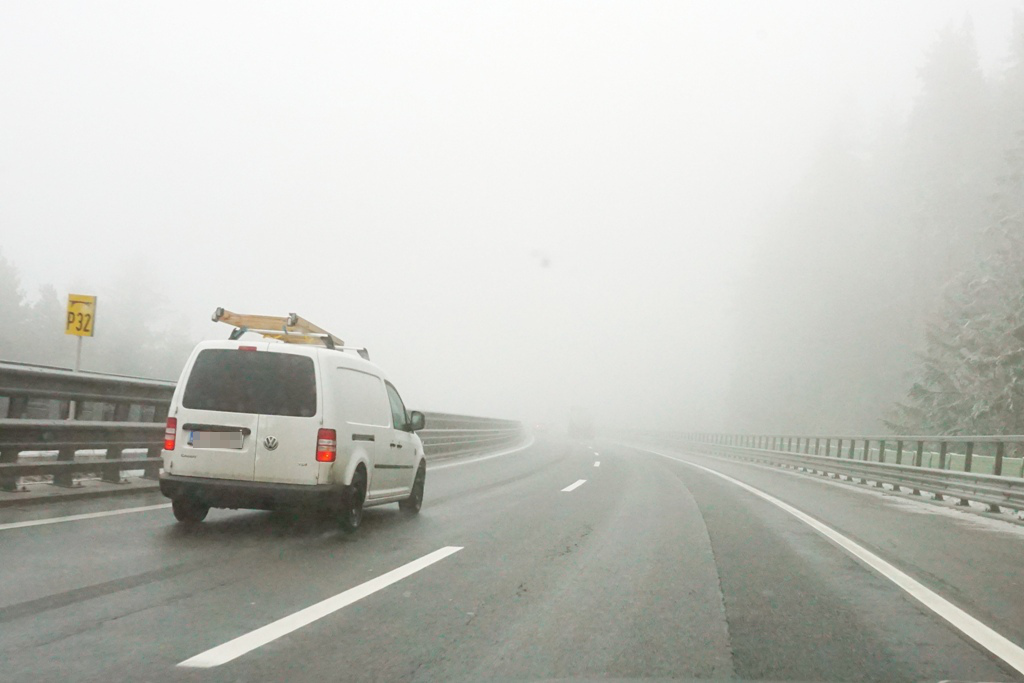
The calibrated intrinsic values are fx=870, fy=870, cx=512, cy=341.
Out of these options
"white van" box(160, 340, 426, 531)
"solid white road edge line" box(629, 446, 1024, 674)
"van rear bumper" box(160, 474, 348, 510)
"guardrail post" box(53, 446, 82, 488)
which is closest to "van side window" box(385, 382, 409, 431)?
"white van" box(160, 340, 426, 531)

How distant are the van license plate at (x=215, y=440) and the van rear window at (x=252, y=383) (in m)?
0.22

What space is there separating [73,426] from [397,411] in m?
3.45

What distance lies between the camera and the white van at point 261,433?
7699 millimetres

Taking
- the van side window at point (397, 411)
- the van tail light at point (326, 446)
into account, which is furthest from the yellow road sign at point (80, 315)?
the van tail light at point (326, 446)

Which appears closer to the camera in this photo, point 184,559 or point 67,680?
point 67,680

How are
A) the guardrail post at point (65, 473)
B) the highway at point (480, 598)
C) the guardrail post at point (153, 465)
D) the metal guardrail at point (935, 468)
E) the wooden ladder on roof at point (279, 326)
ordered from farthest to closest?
the metal guardrail at point (935, 468) < the guardrail post at point (153, 465) < the wooden ladder on roof at point (279, 326) < the guardrail post at point (65, 473) < the highway at point (480, 598)

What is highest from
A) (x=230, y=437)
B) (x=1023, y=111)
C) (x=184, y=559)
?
(x=1023, y=111)

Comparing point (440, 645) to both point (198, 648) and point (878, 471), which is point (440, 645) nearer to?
point (198, 648)

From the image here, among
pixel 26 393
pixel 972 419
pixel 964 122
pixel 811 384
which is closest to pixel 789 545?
pixel 26 393

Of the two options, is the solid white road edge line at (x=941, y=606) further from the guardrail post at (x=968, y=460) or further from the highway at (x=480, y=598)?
the guardrail post at (x=968, y=460)

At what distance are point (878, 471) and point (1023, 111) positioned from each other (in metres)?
35.4

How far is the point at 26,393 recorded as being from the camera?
8.70m

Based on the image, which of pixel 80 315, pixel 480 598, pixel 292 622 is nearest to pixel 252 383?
pixel 480 598

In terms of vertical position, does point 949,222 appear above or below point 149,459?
above
